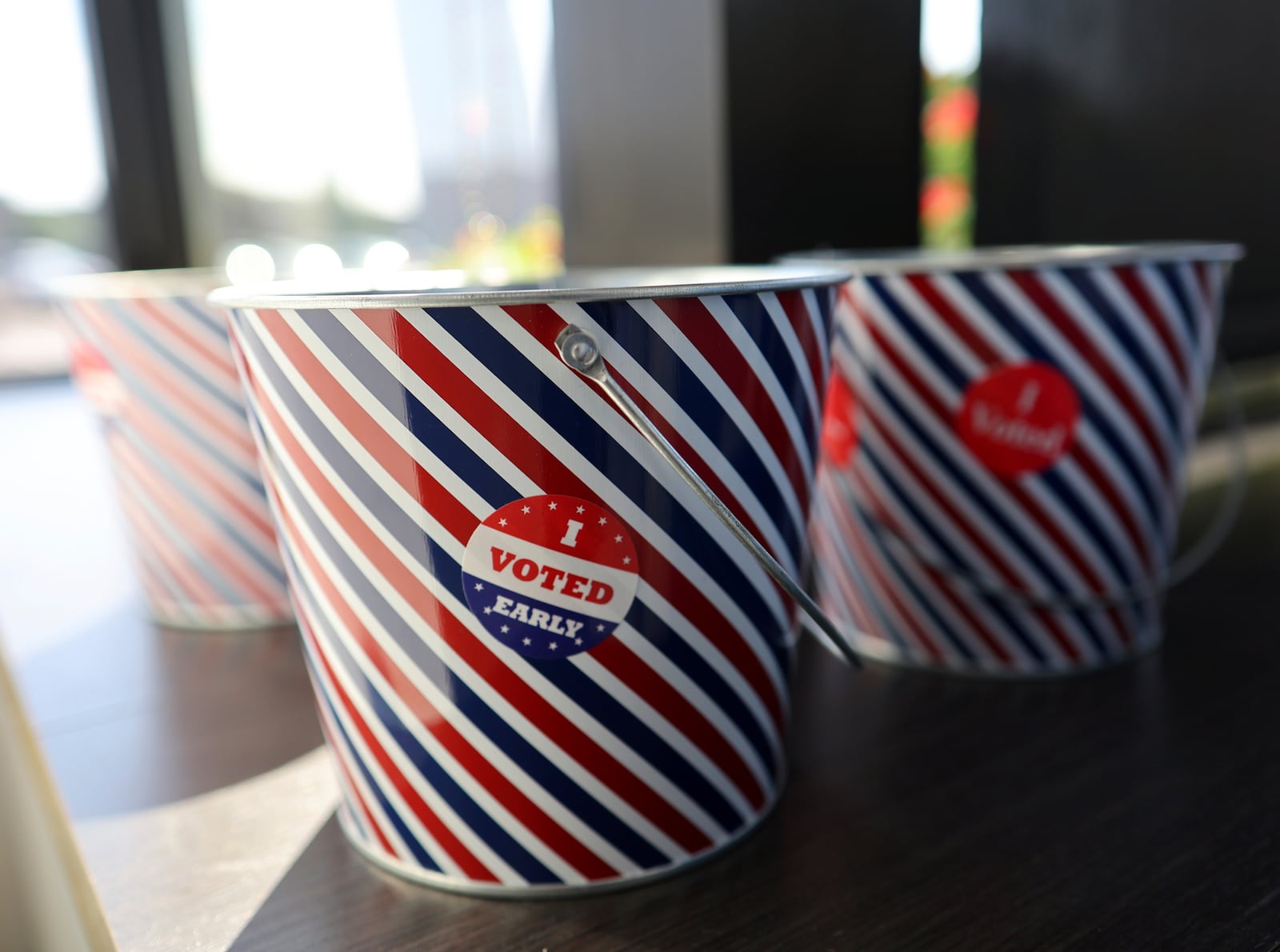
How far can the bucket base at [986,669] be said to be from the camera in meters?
0.65

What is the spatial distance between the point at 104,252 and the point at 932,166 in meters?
1.73

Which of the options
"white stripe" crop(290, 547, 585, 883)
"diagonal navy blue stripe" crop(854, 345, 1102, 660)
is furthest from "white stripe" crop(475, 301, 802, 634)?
"diagonal navy blue stripe" crop(854, 345, 1102, 660)

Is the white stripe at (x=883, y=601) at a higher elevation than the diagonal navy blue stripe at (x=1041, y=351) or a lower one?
lower

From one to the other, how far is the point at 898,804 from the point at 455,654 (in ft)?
0.77

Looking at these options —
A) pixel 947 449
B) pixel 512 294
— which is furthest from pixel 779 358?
pixel 947 449

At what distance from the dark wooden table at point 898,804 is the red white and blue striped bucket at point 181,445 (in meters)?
0.04

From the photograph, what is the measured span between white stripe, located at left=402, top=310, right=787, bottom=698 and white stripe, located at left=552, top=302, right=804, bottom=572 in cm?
2

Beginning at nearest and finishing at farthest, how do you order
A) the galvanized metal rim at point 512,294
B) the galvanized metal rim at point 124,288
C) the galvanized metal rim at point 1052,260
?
the galvanized metal rim at point 512,294 < the galvanized metal rim at point 1052,260 < the galvanized metal rim at point 124,288

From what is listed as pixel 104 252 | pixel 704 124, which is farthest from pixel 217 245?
pixel 704 124

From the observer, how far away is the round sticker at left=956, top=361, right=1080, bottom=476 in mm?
602

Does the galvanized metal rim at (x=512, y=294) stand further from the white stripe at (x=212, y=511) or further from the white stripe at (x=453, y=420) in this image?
the white stripe at (x=212, y=511)

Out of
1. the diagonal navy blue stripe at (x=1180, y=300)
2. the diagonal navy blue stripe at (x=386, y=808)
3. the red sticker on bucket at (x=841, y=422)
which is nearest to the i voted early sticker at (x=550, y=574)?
the diagonal navy blue stripe at (x=386, y=808)

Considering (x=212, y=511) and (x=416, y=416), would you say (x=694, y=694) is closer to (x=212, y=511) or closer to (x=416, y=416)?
(x=416, y=416)

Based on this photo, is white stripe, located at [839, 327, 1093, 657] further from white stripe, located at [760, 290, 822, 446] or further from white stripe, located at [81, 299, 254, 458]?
white stripe, located at [81, 299, 254, 458]
